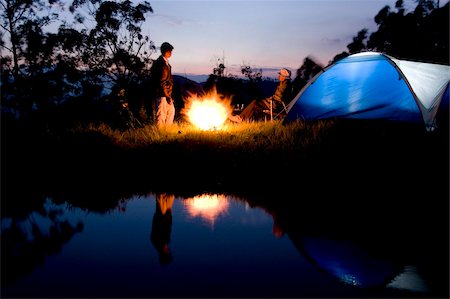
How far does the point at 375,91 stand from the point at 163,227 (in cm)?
636

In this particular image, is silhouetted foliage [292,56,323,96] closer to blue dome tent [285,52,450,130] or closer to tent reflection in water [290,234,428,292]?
blue dome tent [285,52,450,130]

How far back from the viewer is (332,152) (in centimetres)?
631

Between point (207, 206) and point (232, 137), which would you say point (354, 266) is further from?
point (232, 137)

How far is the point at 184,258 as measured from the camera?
3371 mm

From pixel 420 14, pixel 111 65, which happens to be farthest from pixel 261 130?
pixel 420 14

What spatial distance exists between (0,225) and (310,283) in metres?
3.52

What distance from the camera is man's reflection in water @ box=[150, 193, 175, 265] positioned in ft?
11.4

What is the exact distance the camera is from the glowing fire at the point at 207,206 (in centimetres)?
443

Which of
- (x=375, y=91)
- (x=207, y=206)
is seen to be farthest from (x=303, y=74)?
(x=207, y=206)

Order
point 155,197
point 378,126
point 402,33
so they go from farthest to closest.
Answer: point 402,33 < point 378,126 < point 155,197

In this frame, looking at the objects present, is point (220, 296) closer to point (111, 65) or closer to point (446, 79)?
point (446, 79)

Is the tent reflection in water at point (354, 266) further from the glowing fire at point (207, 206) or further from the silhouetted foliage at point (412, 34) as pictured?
the silhouetted foliage at point (412, 34)

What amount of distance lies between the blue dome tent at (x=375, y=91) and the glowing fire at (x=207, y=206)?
15.5 feet

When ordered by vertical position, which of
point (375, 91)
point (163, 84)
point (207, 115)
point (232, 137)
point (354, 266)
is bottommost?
point (354, 266)
